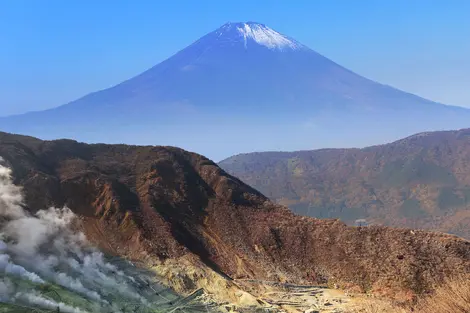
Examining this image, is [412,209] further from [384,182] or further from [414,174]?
[384,182]

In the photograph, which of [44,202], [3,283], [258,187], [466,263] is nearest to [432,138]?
[258,187]

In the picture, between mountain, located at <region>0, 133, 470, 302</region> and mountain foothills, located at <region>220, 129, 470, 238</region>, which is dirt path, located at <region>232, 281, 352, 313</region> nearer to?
mountain, located at <region>0, 133, 470, 302</region>

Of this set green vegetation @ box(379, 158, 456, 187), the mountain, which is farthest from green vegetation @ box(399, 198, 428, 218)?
the mountain

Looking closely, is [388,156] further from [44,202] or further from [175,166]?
[44,202]

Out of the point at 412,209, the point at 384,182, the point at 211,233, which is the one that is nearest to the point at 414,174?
the point at 384,182

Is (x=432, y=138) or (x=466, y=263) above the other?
(x=432, y=138)

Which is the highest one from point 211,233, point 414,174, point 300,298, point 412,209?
point 414,174

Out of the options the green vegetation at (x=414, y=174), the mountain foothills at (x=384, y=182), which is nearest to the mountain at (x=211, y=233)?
the mountain foothills at (x=384, y=182)
